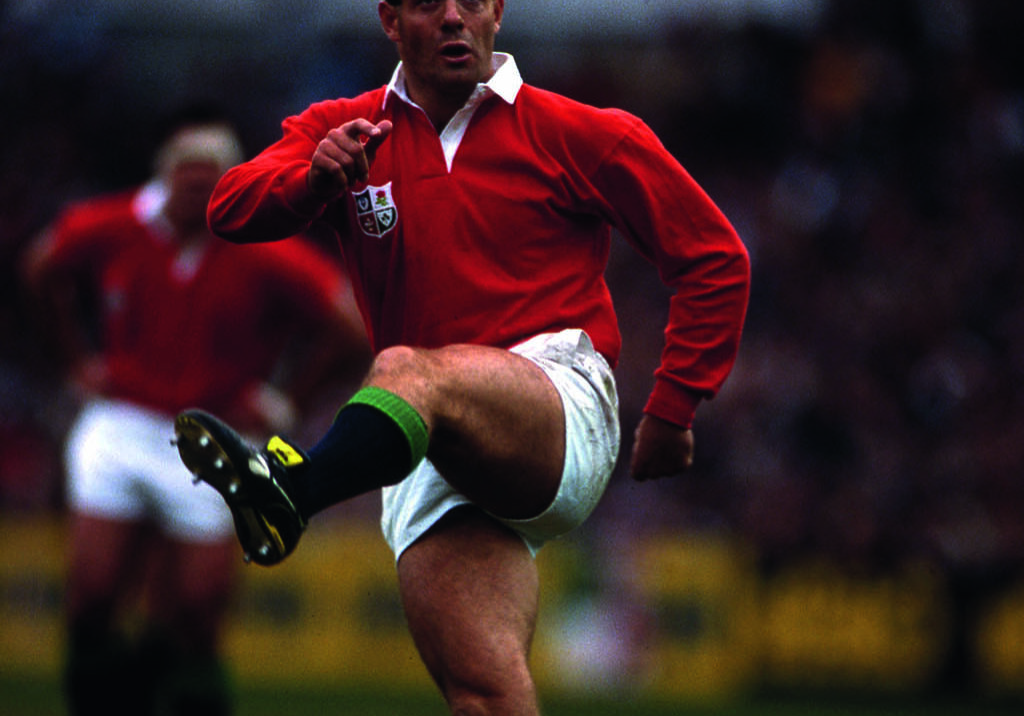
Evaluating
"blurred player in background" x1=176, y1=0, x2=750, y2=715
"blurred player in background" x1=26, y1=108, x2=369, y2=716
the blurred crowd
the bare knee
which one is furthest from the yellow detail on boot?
the blurred crowd

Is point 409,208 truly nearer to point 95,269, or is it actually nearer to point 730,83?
point 95,269

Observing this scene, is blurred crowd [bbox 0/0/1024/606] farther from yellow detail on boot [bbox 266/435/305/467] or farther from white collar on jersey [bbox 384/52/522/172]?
yellow detail on boot [bbox 266/435/305/467]

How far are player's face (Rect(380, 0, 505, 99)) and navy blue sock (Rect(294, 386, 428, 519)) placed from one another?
98 centimetres

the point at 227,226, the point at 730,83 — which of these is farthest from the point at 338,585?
the point at 227,226

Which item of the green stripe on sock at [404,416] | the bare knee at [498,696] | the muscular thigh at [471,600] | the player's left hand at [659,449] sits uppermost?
the green stripe on sock at [404,416]

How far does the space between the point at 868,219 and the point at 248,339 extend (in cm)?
785

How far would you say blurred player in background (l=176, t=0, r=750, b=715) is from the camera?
362 centimetres

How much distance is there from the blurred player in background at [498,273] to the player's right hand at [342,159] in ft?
0.07

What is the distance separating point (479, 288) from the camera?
378cm

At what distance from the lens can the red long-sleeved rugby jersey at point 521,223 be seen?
12.4 feet

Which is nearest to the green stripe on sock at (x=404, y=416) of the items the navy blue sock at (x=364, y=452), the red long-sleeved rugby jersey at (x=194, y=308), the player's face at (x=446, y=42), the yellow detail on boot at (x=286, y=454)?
the navy blue sock at (x=364, y=452)

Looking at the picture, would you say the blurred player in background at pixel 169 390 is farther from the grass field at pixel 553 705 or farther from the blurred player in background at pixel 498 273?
the grass field at pixel 553 705

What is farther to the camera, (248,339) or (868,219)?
(868,219)

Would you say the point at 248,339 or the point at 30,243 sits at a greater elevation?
the point at 248,339
